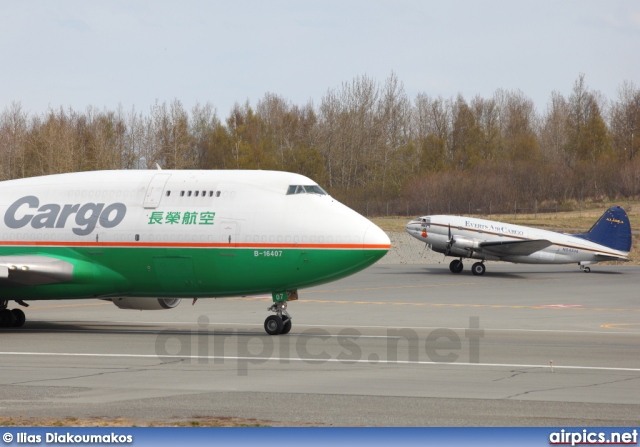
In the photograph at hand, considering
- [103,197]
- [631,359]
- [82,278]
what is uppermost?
[103,197]

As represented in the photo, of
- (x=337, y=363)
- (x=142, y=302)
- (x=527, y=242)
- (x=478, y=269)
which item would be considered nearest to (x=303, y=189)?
(x=142, y=302)

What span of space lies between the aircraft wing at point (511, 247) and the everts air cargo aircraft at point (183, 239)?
104 feet

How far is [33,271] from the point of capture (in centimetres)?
2377

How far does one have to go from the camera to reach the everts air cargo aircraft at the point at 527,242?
53.5 meters

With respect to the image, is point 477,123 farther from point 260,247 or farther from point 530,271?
point 260,247

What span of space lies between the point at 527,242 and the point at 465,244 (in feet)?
12.1

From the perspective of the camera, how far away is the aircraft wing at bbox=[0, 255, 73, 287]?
2372 centimetres

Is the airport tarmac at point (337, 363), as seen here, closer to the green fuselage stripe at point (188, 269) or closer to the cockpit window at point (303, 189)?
the green fuselage stripe at point (188, 269)

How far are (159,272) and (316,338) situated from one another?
15.0 feet

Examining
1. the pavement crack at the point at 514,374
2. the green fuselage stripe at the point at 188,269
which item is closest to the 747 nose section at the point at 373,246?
the green fuselage stripe at the point at 188,269

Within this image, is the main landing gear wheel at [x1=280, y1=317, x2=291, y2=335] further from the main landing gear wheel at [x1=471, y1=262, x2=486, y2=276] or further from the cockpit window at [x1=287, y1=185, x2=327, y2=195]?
the main landing gear wheel at [x1=471, y1=262, x2=486, y2=276]

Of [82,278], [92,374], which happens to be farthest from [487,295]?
[92,374]

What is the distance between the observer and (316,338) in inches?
916

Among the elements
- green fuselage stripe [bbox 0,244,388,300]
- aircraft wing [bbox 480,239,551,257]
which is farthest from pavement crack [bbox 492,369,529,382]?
aircraft wing [bbox 480,239,551,257]
